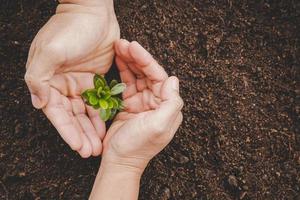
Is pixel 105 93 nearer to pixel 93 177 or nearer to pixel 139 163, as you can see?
pixel 139 163

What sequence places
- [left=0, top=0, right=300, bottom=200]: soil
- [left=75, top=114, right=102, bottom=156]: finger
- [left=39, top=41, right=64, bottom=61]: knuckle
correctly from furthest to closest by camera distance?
[left=0, top=0, right=300, bottom=200]: soil → [left=75, top=114, right=102, bottom=156]: finger → [left=39, top=41, right=64, bottom=61]: knuckle

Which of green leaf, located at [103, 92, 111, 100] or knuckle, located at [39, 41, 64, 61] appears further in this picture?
green leaf, located at [103, 92, 111, 100]

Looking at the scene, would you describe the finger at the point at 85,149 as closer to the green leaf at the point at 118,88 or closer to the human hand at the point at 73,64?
the human hand at the point at 73,64

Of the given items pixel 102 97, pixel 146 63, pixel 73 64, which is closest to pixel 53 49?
pixel 73 64

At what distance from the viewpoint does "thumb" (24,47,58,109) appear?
1.95m

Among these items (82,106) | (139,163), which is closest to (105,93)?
(82,106)

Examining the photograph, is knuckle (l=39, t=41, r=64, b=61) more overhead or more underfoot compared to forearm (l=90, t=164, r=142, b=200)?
more overhead

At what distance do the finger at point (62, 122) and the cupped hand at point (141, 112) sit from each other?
A: 6.8 inches

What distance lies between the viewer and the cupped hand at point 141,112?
6.60 ft

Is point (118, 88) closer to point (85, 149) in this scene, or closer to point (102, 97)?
point (102, 97)

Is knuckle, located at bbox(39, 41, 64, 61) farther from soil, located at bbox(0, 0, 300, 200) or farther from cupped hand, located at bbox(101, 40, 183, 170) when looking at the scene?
soil, located at bbox(0, 0, 300, 200)

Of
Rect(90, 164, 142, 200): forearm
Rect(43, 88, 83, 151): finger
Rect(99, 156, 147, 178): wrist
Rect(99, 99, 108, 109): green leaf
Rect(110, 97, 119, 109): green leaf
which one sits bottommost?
Rect(90, 164, 142, 200): forearm

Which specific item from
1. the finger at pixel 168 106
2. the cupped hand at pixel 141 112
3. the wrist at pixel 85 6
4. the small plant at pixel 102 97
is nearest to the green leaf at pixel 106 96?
the small plant at pixel 102 97


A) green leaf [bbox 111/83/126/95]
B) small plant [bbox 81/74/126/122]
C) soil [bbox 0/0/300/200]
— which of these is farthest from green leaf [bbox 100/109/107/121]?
A: soil [bbox 0/0/300/200]
